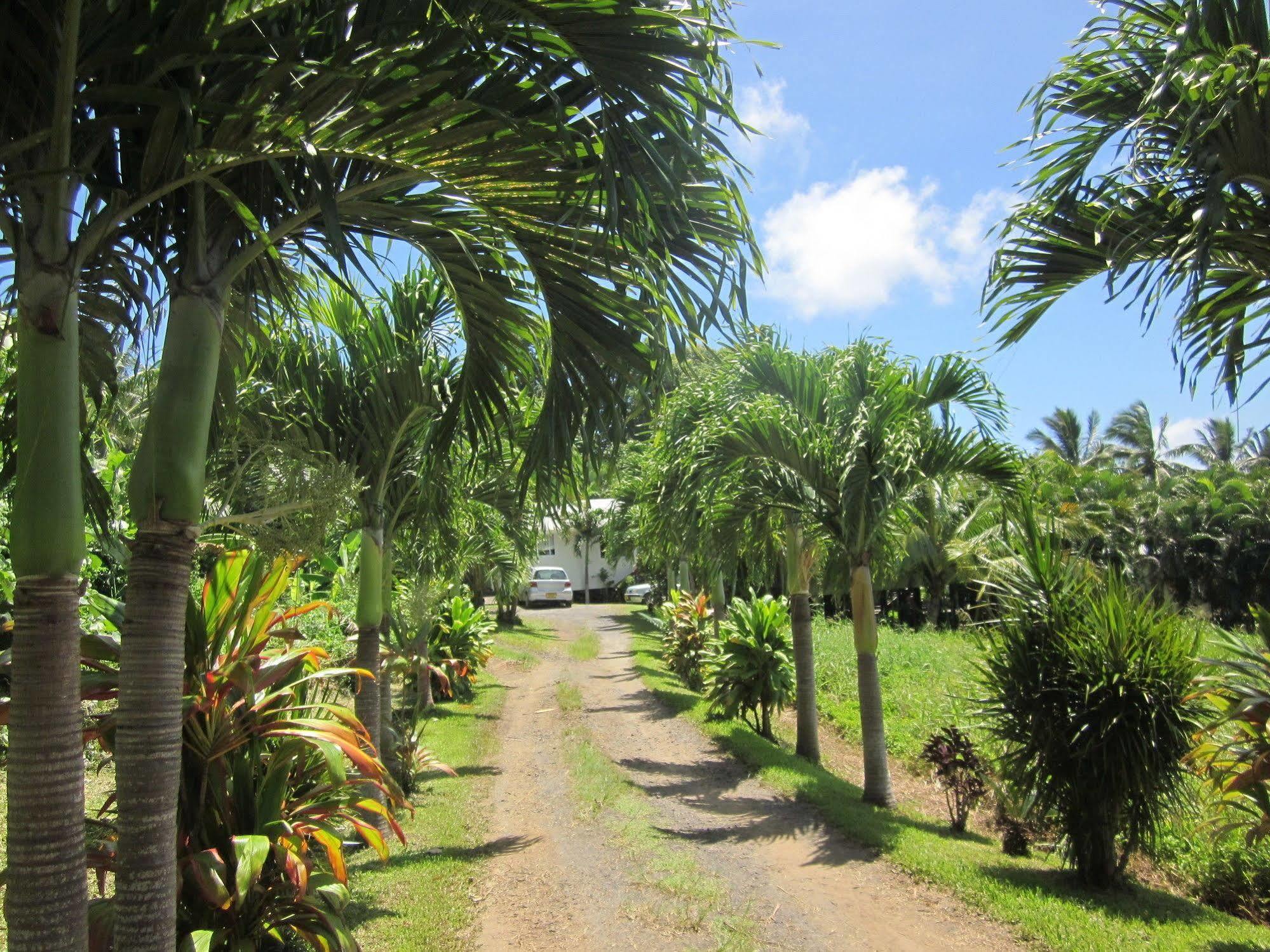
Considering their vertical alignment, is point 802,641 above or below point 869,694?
above

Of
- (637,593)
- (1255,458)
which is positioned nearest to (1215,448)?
(1255,458)

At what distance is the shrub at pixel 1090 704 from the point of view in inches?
282

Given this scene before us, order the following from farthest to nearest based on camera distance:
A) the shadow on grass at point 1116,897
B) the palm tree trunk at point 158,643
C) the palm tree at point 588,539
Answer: the palm tree at point 588,539 → the shadow on grass at point 1116,897 → the palm tree trunk at point 158,643

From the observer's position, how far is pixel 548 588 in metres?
40.5

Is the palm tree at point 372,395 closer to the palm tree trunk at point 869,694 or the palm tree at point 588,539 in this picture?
the palm tree trunk at point 869,694

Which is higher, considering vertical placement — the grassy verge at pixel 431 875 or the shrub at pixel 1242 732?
the shrub at pixel 1242 732

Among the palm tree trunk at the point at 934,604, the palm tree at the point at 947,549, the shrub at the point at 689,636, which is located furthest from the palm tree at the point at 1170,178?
the palm tree trunk at the point at 934,604

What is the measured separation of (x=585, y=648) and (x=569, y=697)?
8.62 metres

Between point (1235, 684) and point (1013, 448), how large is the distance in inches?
175

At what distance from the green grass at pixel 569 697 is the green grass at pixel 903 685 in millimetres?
4075

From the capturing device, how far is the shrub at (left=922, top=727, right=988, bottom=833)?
9.07 m

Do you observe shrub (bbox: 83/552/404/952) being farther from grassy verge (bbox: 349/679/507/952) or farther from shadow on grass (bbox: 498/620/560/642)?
shadow on grass (bbox: 498/620/560/642)

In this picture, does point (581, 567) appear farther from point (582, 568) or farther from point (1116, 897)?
point (1116, 897)

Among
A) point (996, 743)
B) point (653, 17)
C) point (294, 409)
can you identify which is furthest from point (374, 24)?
point (996, 743)
